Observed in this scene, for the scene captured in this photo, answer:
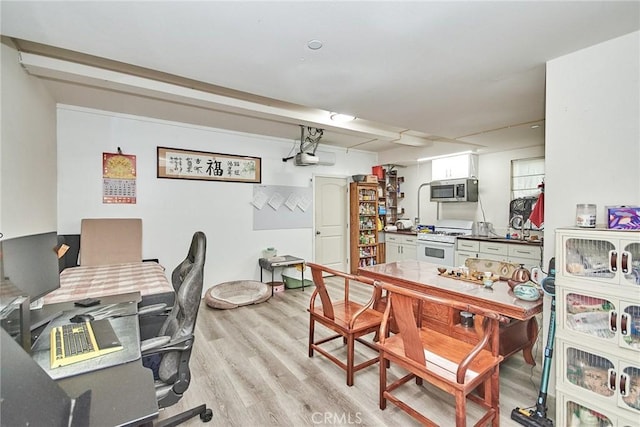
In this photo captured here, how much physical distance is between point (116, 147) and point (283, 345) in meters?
3.15

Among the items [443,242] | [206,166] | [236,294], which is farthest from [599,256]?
[206,166]

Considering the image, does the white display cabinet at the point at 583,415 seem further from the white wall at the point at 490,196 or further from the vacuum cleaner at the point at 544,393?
the white wall at the point at 490,196

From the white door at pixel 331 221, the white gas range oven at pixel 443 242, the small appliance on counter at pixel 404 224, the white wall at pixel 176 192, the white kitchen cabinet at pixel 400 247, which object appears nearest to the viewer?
the white wall at pixel 176 192

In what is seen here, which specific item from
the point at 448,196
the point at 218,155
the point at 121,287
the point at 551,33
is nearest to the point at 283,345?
the point at 121,287

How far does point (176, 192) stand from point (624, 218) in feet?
14.4

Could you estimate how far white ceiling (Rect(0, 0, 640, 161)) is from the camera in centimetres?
150

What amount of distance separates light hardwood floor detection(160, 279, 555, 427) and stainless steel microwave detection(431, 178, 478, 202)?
2.81 m

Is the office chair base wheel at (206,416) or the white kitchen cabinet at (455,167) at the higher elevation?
the white kitchen cabinet at (455,167)

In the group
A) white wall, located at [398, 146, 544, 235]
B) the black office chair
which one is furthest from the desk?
white wall, located at [398, 146, 544, 235]

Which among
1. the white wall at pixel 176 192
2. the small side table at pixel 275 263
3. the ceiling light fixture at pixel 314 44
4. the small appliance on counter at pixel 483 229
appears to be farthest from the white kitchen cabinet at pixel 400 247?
the ceiling light fixture at pixel 314 44

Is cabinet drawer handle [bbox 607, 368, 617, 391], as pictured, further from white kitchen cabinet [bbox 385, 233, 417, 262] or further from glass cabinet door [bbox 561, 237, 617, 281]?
white kitchen cabinet [bbox 385, 233, 417, 262]

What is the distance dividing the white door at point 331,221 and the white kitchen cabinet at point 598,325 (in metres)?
3.92

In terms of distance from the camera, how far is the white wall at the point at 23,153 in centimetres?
188

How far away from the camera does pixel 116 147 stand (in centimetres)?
363
